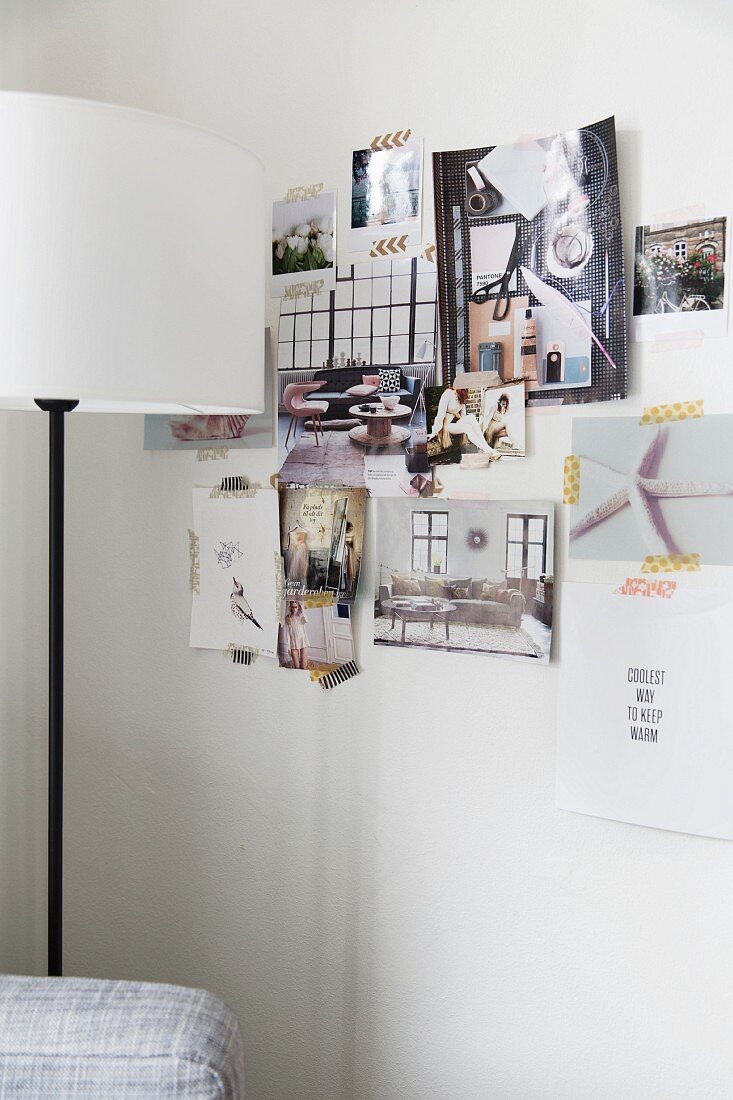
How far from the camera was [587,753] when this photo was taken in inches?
44.1

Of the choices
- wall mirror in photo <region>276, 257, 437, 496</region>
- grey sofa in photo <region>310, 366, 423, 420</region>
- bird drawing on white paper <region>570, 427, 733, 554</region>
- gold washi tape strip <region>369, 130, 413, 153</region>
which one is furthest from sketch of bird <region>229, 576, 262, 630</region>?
gold washi tape strip <region>369, 130, 413, 153</region>

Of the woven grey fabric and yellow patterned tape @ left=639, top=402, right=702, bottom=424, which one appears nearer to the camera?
the woven grey fabric

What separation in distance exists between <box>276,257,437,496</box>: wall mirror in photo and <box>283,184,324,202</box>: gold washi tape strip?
113mm

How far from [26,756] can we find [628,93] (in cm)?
130

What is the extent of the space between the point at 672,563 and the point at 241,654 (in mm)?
622

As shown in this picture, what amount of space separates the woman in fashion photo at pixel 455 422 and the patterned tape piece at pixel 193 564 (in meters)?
0.41

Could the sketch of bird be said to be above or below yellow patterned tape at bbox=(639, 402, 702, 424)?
below

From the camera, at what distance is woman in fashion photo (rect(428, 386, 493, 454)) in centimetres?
119

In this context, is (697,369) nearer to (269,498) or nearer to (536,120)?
(536,120)

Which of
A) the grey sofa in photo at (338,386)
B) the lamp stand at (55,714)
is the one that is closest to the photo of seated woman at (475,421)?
the grey sofa in photo at (338,386)

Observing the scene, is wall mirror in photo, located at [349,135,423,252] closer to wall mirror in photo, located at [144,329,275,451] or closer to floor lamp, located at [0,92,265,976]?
wall mirror in photo, located at [144,329,275,451]

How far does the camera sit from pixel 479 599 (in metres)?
1.20

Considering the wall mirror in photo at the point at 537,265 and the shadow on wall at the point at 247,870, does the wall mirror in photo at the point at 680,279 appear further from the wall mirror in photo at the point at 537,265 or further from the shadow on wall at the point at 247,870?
the shadow on wall at the point at 247,870

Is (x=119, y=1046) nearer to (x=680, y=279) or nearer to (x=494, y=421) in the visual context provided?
(x=494, y=421)
